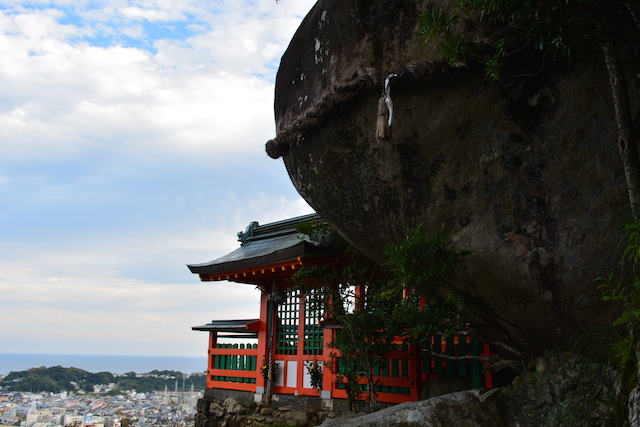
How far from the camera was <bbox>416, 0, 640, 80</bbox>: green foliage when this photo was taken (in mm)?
3928

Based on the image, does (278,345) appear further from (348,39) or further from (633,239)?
(633,239)

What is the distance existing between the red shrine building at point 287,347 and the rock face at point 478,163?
5.50 ft

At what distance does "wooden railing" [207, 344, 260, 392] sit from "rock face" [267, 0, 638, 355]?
191 inches

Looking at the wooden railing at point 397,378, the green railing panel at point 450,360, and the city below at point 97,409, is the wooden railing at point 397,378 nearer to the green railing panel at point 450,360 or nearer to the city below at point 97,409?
the green railing panel at point 450,360

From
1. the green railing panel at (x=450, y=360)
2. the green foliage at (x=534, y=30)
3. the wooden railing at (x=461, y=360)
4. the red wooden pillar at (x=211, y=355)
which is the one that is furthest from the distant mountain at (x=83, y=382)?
the green foliage at (x=534, y=30)

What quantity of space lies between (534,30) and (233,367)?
→ 8685 millimetres

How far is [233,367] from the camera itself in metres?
10.6

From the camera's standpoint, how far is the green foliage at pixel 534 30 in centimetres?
393

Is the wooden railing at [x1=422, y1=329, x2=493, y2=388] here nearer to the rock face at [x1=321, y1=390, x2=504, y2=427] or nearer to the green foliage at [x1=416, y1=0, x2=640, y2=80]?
the rock face at [x1=321, y1=390, x2=504, y2=427]

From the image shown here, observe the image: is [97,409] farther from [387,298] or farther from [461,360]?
[461,360]

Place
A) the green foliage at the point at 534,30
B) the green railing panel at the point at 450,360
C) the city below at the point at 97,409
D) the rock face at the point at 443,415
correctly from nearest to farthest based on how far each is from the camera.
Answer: the green foliage at the point at 534,30 < the rock face at the point at 443,415 < the green railing panel at the point at 450,360 < the city below at the point at 97,409

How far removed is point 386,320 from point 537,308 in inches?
74.5

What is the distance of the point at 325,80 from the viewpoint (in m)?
6.05

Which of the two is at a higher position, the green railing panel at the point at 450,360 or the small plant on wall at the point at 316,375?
Answer: the green railing panel at the point at 450,360
